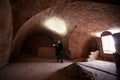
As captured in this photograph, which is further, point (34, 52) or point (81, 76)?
point (34, 52)

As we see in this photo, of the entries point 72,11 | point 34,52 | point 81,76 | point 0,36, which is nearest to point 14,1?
point 0,36

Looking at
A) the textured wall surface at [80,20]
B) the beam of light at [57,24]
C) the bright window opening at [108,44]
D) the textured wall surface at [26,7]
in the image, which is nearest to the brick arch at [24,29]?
the textured wall surface at [80,20]

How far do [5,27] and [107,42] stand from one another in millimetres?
6684

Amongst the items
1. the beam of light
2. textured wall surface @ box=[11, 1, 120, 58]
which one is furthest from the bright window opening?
the beam of light

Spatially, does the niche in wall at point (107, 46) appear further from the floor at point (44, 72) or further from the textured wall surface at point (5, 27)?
the textured wall surface at point (5, 27)

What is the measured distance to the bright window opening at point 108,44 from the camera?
7.84 meters

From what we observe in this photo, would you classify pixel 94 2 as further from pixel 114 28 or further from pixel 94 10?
pixel 114 28

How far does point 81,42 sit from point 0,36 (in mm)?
5919

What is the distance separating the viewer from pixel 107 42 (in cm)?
827

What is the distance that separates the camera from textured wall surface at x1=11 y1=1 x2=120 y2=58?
600 centimetres

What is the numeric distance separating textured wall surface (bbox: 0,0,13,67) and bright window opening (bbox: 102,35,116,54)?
6335 mm

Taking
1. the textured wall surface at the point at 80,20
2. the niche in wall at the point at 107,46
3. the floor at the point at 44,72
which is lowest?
the floor at the point at 44,72

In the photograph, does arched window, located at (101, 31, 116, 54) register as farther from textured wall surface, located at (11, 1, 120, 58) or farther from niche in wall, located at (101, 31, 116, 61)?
textured wall surface, located at (11, 1, 120, 58)

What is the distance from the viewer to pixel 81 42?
9.09 metres
